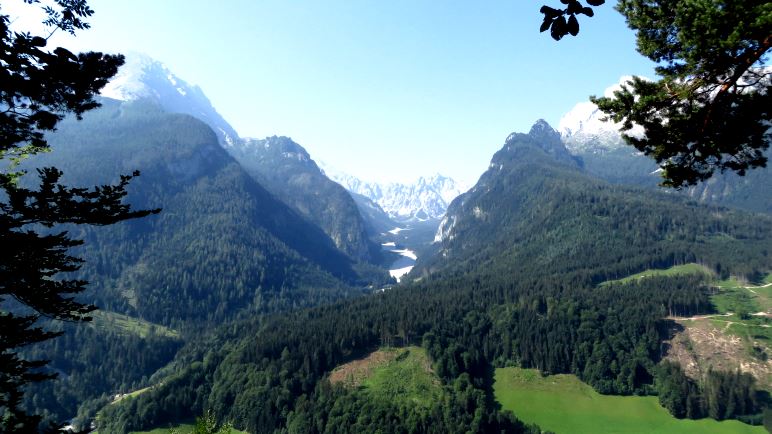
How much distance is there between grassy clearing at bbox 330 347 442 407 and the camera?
148625mm

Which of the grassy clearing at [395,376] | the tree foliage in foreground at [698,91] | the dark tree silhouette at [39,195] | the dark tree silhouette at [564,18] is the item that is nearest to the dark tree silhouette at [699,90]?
the tree foliage in foreground at [698,91]

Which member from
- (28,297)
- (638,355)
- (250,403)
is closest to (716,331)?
(638,355)

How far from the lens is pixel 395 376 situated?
161 meters

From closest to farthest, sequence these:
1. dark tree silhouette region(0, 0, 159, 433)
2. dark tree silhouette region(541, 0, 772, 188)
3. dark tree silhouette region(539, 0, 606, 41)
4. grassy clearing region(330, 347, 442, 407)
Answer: dark tree silhouette region(539, 0, 606, 41) → dark tree silhouette region(0, 0, 159, 433) → dark tree silhouette region(541, 0, 772, 188) → grassy clearing region(330, 347, 442, 407)

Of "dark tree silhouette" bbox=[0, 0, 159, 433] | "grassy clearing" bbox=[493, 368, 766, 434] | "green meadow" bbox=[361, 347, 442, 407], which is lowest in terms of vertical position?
"grassy clearing" bbox=[493, 368, 766, 434]

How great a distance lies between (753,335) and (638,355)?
45158 millimetres

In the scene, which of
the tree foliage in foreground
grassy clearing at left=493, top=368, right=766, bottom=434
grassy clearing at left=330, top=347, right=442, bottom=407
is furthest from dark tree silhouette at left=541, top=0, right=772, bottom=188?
grassy clearing at left=493, top=368, right=766, bottom=434

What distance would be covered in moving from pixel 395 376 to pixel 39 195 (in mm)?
155428

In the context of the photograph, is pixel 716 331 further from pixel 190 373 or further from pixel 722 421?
pixel 190 373

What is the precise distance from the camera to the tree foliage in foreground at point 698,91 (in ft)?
62.2

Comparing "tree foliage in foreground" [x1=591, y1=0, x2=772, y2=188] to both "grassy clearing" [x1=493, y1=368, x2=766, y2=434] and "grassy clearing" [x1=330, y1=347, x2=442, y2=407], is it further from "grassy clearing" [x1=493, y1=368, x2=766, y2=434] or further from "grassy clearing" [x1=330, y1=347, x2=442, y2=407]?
"grassy clearing" [x1=493, y1=368, x2=766, y2=434]

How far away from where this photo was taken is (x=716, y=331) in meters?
190

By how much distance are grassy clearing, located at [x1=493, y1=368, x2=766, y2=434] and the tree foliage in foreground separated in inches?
5442

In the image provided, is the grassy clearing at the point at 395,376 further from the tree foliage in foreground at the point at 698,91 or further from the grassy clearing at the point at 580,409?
the tree foliage in foreground at the point at 698,91
